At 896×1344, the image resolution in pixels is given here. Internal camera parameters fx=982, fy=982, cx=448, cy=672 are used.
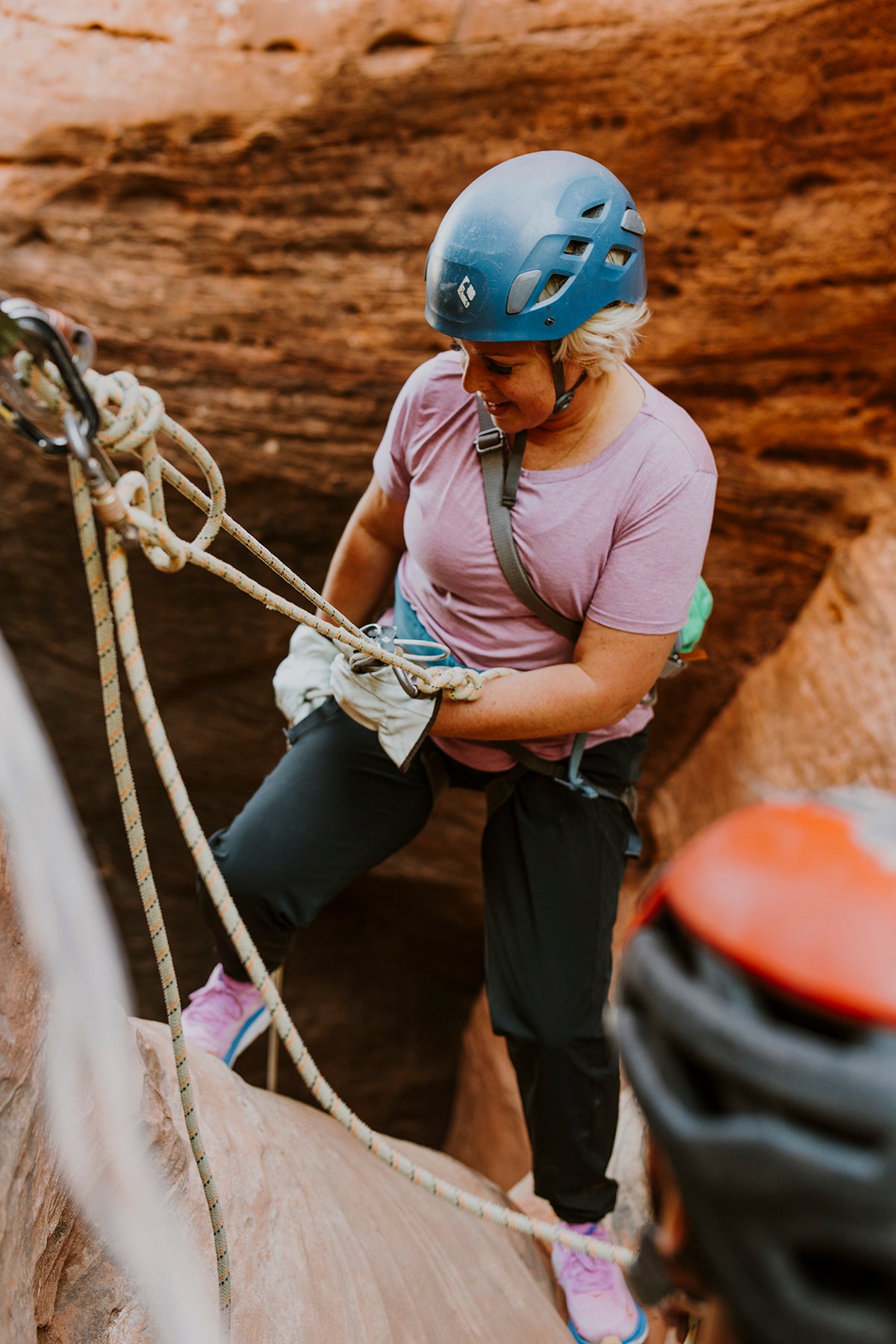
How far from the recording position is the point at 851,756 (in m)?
2.89

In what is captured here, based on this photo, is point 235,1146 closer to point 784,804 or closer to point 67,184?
point 784,804

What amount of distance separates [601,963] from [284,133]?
2456mm

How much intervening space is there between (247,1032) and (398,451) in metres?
1.31

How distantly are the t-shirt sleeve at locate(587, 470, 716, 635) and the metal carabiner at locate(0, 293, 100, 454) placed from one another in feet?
2.94

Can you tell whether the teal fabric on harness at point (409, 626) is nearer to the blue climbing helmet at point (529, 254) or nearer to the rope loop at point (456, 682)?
the rope loop at point (456, 682)

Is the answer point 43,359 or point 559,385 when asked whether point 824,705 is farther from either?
point 43,359

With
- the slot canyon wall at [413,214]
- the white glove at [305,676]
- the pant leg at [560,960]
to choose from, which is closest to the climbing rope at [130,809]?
the pant leg at [560,960]

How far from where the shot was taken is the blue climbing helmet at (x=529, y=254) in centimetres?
158

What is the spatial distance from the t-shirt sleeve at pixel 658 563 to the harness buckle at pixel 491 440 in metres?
0.27

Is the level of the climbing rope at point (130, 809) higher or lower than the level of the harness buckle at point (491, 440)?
lower

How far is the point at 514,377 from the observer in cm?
A: 164

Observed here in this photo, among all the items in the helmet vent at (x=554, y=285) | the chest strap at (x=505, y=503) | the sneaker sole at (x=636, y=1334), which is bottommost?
the sneaker sole at (x=636, y=1334)

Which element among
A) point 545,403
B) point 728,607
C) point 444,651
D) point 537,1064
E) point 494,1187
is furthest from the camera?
point 728,607

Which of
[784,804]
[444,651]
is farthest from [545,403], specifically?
[784,804]
